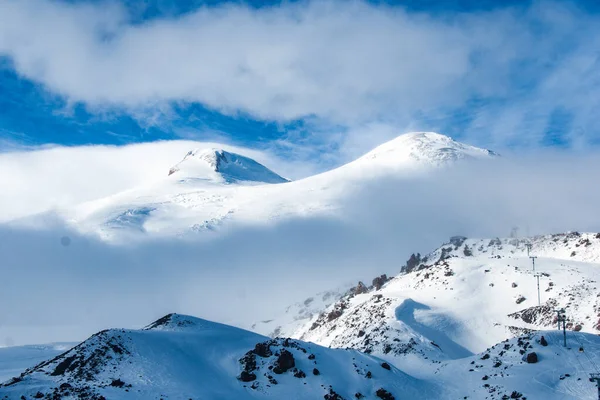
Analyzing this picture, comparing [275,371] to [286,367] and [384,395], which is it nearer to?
[286,367]

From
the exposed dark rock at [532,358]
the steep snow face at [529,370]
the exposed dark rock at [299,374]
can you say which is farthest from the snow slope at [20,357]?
the exposed dark rock at [532,358]

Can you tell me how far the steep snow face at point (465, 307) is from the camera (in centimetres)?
6738

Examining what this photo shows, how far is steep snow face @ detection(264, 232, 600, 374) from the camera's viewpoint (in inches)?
2653

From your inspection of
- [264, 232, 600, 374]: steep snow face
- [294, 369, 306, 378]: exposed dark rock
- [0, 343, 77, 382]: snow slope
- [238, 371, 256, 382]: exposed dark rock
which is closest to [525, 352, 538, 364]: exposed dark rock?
[264, 232, 600, 374]: steep snow face

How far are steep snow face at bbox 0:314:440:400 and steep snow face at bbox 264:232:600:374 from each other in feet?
32.0

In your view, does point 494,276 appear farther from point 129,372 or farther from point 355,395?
point 129,372

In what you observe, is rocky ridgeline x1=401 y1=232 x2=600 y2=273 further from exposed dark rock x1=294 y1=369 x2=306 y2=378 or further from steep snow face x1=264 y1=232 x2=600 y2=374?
exposed dark rock x1=294 y1=369 x2=306 y2=378

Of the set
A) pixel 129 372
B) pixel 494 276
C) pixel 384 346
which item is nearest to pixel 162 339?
pixel 129 372

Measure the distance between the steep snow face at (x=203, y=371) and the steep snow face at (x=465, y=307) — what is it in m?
9.74

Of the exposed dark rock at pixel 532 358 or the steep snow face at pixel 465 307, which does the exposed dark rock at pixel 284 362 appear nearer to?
the steep snow face at pixel 465 307

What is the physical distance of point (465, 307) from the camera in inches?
3125

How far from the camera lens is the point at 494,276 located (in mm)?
86562

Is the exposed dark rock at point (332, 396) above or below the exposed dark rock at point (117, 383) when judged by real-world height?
above

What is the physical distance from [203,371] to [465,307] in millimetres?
47314
